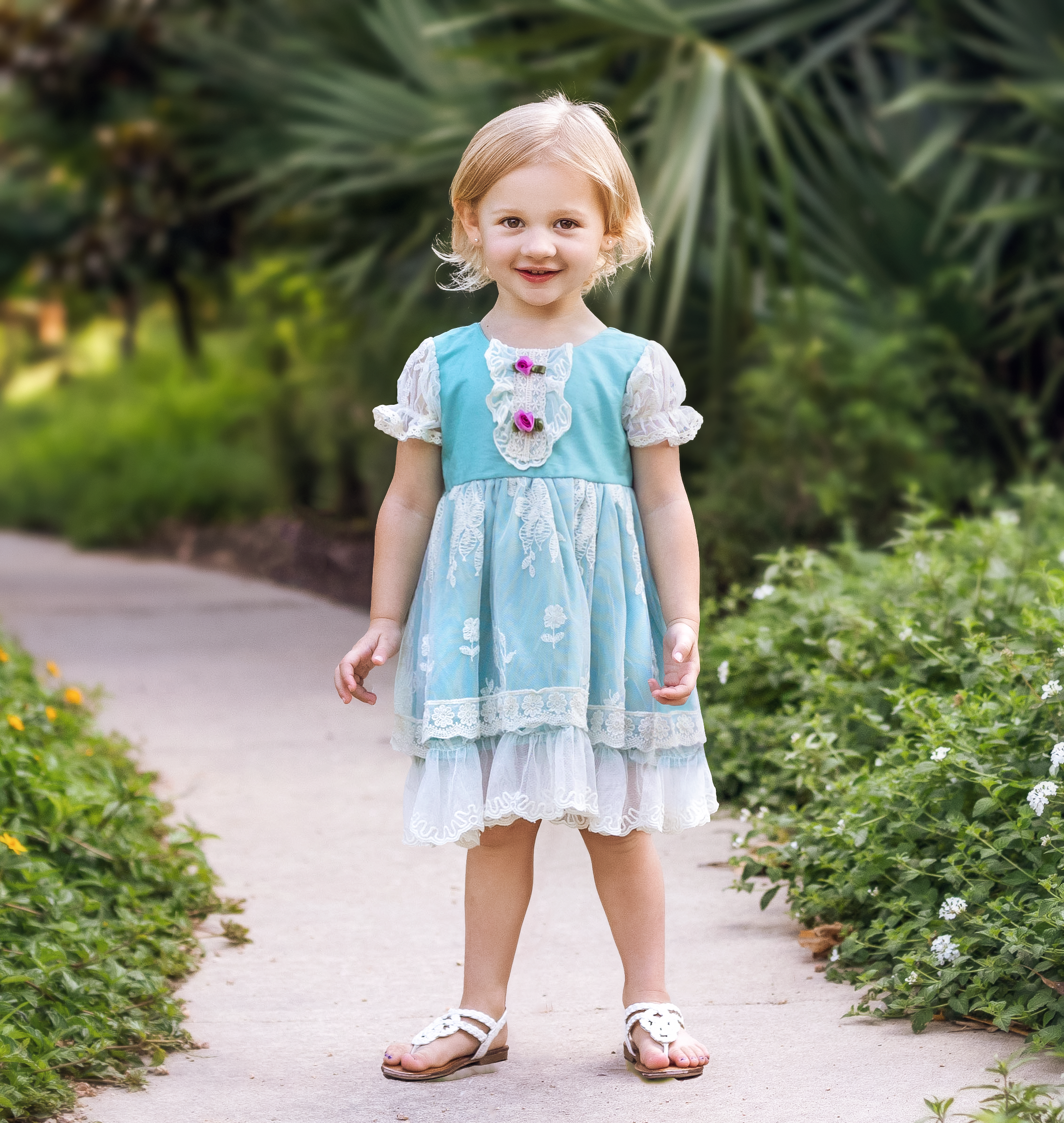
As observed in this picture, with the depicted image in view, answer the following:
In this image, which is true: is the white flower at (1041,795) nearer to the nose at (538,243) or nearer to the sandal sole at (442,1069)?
the sandal sole at (442,1069)

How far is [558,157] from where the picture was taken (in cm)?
239

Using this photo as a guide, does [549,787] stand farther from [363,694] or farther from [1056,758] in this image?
[1056,758]

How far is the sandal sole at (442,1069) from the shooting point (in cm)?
239

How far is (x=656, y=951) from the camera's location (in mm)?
2475

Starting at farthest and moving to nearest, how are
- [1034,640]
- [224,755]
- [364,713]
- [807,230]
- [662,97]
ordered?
1. [807,230]
2. [662,97]
3. [364,713]
4. [224,755]
5. [1034,640]

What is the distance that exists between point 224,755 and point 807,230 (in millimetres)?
3556

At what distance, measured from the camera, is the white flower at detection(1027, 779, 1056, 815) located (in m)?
2.38

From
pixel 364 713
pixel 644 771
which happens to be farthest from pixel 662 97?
pixel 644 771

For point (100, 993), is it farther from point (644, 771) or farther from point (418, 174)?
point (418, 174)

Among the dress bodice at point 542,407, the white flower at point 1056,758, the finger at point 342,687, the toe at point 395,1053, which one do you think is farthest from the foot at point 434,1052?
the white flower at point 1056,758

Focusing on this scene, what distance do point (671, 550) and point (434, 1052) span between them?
86cm
